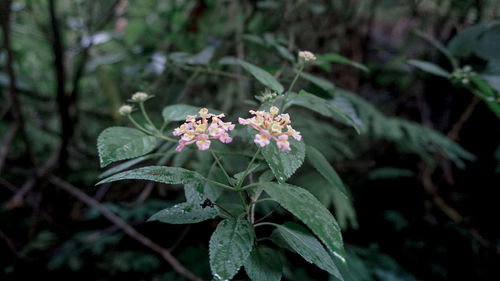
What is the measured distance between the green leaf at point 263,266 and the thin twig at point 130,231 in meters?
0.58

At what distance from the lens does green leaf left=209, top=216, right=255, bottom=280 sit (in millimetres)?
428

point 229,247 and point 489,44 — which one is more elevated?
point 489,44

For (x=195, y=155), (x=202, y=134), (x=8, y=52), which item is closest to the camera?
(x=202, y=134)

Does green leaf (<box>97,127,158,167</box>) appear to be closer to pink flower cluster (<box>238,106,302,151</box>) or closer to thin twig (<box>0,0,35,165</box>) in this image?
pink flower cluster (<box>238,106,302,151</box>)

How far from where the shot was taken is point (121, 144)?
55 centimetres

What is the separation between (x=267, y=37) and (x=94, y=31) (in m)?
1.06

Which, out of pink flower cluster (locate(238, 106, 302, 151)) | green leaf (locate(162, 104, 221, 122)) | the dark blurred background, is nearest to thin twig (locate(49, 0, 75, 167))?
the dark blurred background

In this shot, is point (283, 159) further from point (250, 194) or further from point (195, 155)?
point (195, 155)

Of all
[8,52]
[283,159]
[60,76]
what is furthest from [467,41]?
[8,52]

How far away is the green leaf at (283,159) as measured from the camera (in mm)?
495

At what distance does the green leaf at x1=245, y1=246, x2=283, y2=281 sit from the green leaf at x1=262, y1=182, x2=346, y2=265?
0.46 ft

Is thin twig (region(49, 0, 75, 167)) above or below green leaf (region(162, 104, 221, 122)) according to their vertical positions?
below

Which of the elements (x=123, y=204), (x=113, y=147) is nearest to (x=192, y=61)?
(x=113, y=147)

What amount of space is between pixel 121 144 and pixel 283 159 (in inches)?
12.2
